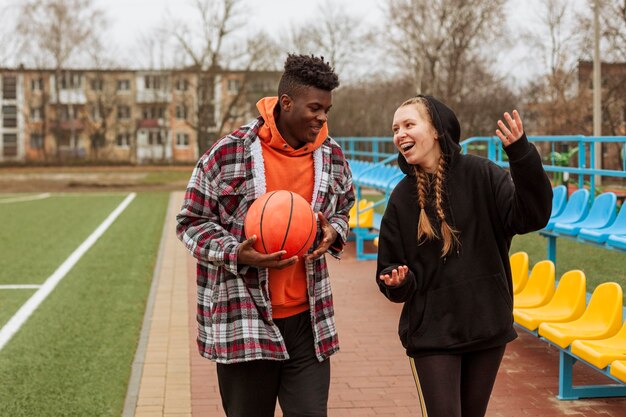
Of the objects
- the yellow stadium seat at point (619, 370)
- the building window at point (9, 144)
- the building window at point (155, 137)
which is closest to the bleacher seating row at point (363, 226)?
the yellow stadium seat at point (619, 370)

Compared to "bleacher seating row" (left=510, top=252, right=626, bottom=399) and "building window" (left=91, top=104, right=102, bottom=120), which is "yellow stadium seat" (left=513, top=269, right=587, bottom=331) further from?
"building window" (left=91, top=104, right=102, bottom=120)

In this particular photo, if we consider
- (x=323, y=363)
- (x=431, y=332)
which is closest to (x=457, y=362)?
(x=431, y=332)

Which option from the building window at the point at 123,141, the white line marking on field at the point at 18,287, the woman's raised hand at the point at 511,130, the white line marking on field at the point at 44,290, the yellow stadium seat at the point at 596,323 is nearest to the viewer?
the woman's raised hand at the point at 511,130

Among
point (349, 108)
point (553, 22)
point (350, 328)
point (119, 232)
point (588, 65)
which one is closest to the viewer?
point (350, 328)

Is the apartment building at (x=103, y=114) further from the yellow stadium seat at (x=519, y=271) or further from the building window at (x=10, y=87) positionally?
the yellow stadium seat at (x=519, y=271)

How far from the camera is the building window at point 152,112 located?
80.0m

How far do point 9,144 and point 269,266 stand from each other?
88.1 metres

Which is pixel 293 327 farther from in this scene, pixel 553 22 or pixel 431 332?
pixel 553 22

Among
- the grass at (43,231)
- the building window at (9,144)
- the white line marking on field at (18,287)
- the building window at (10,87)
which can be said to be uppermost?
the building window at (10,87)

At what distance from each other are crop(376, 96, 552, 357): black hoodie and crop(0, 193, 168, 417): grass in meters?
3.13

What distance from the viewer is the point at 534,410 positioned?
582 cm

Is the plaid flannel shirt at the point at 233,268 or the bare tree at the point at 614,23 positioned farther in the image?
the bare tree at the point at 614,23

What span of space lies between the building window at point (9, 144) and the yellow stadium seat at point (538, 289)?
8193 cm

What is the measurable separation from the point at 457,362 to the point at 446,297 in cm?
27
